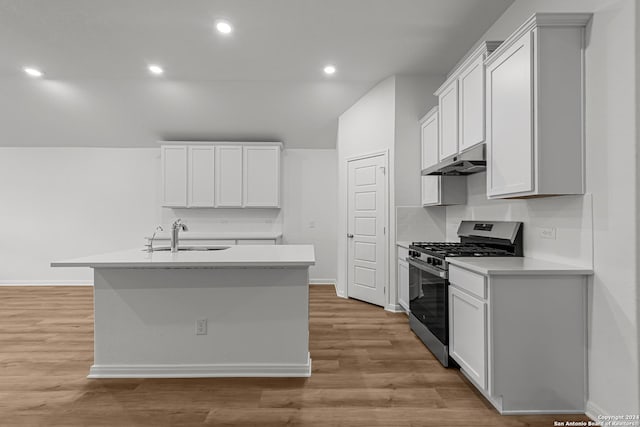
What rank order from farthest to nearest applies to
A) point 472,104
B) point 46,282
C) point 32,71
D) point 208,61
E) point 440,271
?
point 46,282
point 32,71
point 208,61
point 472,104
point 440,271

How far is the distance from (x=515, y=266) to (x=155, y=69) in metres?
4.43

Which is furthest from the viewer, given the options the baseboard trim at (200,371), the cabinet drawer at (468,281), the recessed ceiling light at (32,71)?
the recessed ceiling light at (32,71)

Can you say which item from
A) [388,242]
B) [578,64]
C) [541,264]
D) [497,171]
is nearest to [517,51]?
[578,64]

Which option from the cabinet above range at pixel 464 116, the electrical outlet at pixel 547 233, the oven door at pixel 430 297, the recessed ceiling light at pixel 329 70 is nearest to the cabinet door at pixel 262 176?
the recessed ceiling light at pixel 329 70

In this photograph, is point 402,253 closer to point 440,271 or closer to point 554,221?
point 440,271

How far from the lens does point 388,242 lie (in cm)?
455

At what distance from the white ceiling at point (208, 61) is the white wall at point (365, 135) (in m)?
0.19

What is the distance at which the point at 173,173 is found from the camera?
18.8 ft

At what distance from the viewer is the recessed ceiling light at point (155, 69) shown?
4.38m

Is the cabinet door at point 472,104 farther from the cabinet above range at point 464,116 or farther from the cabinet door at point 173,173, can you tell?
the cabinet door at point 173,173

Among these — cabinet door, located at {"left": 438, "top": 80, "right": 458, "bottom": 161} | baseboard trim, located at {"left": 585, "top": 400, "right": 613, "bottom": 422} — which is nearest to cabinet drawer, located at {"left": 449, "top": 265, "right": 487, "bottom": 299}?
baseboard trim, located at {"left": 585, "top": 400, "right": 613, "bottom": 422}

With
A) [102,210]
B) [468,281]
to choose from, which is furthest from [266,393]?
[102,210]

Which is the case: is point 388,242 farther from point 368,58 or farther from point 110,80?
point 110,80

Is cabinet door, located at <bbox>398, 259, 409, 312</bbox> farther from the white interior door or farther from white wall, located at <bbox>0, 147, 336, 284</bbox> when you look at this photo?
white wall, located at <bbox>0, 147, 336, 284</bbox>
